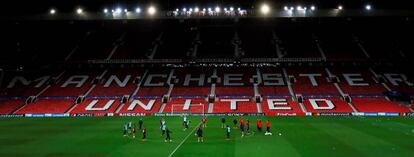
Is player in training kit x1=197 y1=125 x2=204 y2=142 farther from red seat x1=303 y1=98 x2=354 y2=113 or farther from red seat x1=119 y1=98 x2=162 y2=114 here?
red seat x1=303 y1=98 x2=354 y2=113

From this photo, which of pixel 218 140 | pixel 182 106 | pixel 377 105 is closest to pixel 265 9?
pixel 182 106

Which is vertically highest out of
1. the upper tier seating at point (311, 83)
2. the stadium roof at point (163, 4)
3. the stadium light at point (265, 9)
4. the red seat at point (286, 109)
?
the stadium roof at point (163, 4)

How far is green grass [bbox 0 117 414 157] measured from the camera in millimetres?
27328

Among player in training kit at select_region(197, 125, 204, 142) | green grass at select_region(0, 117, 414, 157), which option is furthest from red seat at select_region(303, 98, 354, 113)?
player in training kit at select_region(197, 125, 204, 142)

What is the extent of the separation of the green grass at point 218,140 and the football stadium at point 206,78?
0.14 meters

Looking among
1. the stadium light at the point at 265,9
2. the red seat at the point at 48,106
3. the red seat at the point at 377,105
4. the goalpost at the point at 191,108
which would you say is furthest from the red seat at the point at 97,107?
the red seat at the point at 377,105

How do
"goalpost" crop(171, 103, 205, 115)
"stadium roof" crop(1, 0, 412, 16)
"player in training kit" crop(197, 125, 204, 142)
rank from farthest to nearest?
"stadium roof" crop(1, 0, 412, 16)
"goalpost" crop(171, 103, 205, 115)
"player in training kit" crop(197, 125, 204, 142)

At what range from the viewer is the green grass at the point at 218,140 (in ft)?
89.7

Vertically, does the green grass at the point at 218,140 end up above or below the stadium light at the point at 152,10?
below

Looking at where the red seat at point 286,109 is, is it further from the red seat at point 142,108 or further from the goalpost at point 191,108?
the red seat at point 142,108

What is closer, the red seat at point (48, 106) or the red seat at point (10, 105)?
the red seat at point (48, 106)

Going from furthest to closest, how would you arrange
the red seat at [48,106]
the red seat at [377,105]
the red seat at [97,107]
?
1. the red seat at [48,106]
2. the red seat at [97,107]
3. the red seat at [377,105]

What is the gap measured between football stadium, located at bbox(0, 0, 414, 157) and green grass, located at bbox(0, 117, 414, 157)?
0.14 m

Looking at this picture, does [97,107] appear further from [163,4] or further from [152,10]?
[163,4]
